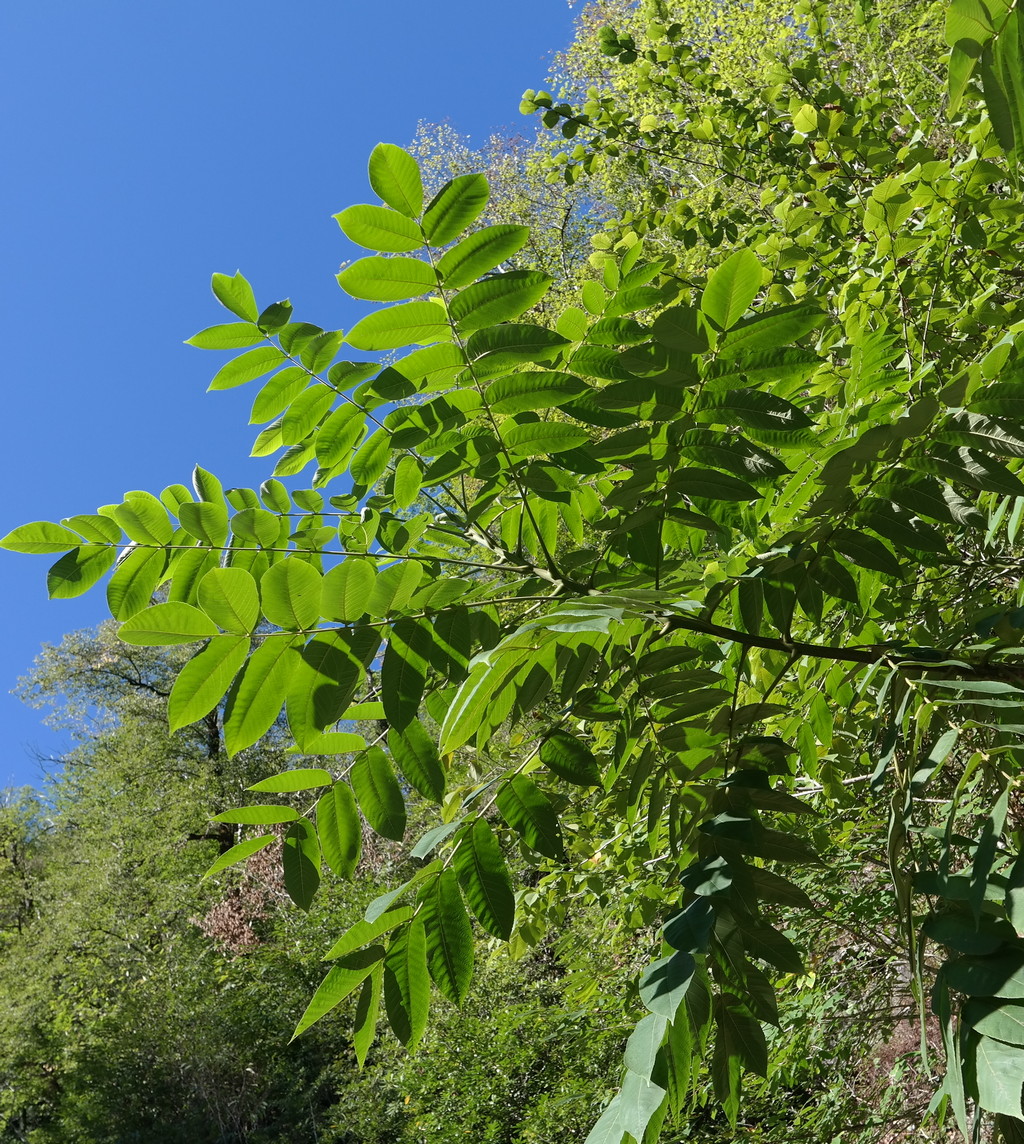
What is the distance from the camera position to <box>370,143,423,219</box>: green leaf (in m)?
0.99

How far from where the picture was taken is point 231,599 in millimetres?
924

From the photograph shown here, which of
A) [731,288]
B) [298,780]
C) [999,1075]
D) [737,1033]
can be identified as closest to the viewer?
[999,1075]

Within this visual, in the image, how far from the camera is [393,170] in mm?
1002

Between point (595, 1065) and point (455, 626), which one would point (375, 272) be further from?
point (595, 1065)

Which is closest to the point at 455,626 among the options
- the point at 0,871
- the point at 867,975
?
the point at 867,975

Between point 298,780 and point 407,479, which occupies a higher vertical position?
point 407,479

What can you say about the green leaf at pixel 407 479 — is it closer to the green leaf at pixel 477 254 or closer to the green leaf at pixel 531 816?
the green leaf at pixel 477 254

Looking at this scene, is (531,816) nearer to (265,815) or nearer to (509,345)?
(265,815)

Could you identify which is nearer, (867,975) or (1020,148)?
(1020,148)

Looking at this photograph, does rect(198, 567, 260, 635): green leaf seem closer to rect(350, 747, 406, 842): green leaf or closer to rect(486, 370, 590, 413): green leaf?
rect(350, 747, 406, 842): green leaf

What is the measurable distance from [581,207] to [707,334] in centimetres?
1842

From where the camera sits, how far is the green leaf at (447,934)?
0.94 meters

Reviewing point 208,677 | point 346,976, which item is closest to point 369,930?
point 346,976

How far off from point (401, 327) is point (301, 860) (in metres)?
0.65
